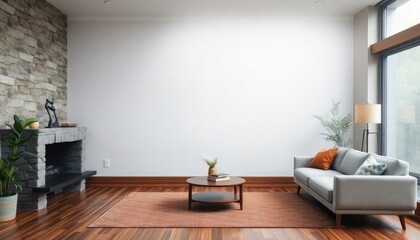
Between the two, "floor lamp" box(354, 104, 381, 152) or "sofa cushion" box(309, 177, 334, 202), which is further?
"floor lamp" box(354, 104, 381, 152)

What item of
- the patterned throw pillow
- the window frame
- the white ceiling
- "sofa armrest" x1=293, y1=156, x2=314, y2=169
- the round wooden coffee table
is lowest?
the round wooden coffee table

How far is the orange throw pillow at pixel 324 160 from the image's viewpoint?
5023 mm

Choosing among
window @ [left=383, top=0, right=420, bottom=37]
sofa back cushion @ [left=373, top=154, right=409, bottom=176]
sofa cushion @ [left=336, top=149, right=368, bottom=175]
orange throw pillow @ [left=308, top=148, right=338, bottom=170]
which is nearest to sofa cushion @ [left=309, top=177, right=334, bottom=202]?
sofa cushion @ [left=336, top=149, right=368, bottom=175]

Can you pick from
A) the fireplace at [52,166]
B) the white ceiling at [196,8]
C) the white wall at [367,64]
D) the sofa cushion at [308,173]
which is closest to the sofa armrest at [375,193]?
the sofa cushion at [308,173]

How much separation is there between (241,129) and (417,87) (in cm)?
261

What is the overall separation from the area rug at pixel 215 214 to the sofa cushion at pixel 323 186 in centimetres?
26

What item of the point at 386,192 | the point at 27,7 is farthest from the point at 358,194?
the point at 27,7

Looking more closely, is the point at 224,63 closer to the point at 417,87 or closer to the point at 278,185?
the point at 278,185

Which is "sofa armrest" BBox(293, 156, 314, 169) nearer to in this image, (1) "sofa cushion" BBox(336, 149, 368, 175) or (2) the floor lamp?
(1) "sofa cushion" BBox(336, 149, 368, 175)

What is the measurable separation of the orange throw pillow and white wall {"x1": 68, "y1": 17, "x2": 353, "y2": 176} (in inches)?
33.1

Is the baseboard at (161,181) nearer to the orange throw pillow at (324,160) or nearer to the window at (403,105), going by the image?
the orange throw pillow at (324,160)

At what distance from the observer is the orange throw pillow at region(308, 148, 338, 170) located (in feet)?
16.5

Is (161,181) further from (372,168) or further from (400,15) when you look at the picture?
(400,15)

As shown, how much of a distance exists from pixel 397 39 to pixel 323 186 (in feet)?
7.58
